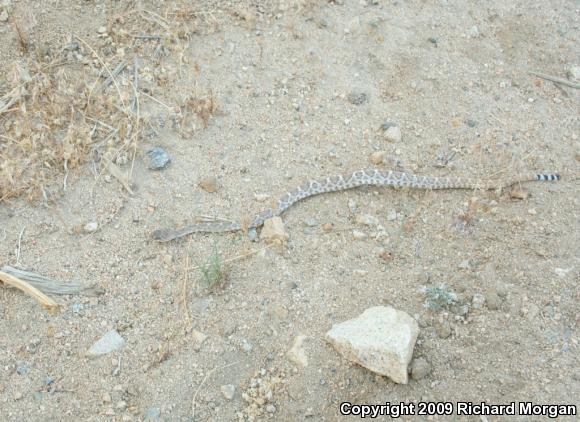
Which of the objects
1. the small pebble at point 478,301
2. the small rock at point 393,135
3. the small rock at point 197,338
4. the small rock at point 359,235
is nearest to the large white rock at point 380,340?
the small pebble at point 478,301

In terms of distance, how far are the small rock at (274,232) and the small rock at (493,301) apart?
193cm

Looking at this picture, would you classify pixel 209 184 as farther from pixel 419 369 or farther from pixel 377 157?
pixel 419 369

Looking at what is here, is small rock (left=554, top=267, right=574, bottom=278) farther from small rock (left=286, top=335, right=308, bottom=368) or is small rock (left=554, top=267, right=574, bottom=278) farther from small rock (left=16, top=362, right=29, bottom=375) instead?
small rock (left=16, top=362, right=29, bottom=375)

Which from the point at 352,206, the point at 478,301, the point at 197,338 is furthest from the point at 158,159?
the point at 478,301

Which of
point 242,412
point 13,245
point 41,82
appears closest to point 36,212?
point 13,245

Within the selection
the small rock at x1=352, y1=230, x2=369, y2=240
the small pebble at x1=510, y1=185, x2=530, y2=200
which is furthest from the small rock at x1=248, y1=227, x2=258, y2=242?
the small pebble at x1=510, y1=185, x2=530, y2=200

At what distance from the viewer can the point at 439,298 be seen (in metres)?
5.29

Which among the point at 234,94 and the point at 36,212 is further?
the point at 234,94

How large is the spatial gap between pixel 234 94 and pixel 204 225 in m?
1.98

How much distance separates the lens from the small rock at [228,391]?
4887 millimetres

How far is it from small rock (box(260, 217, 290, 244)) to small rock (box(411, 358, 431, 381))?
5.95ft

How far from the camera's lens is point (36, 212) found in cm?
608

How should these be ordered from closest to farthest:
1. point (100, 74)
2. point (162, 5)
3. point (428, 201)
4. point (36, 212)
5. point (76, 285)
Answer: point (76, 285) < point (36, 212) < point (428, 201) < point (100, 74) < point (162, 5)

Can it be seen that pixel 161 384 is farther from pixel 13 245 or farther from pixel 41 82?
pixel 41 82
